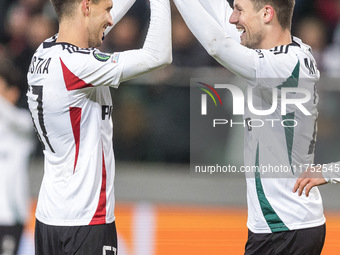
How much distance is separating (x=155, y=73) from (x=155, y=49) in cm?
459

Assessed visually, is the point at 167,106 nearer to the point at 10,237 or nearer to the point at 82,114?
the point at 10,237

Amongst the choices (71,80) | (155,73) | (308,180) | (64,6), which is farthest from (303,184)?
(155,73)

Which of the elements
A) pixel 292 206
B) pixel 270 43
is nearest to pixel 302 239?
pixel 292 206

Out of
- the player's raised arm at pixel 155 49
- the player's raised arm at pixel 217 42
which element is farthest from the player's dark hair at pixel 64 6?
the player's raised arm at pixel 217 42

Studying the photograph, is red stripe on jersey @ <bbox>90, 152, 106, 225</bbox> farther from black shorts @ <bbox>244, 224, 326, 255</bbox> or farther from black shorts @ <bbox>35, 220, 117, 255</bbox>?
A: black shorts @ <bbox>244, 224, 326, 255</bbox>

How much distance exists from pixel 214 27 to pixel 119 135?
472cm

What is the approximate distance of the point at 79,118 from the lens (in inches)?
146

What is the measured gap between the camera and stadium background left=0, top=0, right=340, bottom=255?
7.96m

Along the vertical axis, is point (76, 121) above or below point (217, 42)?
below

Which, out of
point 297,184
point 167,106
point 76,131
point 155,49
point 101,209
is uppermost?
point 155,49

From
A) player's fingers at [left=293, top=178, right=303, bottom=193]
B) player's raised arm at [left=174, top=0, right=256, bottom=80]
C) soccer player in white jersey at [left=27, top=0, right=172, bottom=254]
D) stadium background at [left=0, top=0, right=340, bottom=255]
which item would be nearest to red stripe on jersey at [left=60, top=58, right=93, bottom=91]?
soccer player in white jersey at [left=27, top=0, right=172, bottom=254]

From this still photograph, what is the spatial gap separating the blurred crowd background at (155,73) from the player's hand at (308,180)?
443 cm

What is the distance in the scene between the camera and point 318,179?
12.4 ft

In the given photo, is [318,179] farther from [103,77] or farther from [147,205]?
[147,205]
